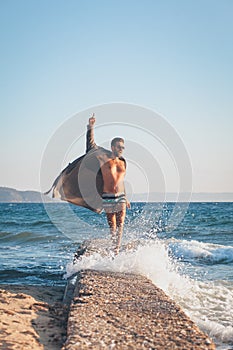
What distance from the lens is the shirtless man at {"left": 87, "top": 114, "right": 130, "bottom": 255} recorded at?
7.64m

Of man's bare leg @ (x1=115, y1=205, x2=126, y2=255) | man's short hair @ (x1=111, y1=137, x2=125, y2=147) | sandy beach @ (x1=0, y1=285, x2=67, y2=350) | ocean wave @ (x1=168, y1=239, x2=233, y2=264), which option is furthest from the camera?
A: ocean wave @ (x1=168, y1=239, x2=233, y2=264)

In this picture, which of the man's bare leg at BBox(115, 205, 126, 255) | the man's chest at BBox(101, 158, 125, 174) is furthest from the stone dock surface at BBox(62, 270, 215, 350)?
the man's chest at BBox(101, 158, 125, 174)

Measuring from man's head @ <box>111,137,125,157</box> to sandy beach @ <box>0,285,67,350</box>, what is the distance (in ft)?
Result: 10.3

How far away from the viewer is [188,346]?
130 inches

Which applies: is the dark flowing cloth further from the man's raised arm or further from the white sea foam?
the white sea foam

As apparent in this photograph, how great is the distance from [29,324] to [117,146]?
397cm

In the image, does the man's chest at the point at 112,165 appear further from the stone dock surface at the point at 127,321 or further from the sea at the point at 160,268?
the stone dock surface at the point at 127,321

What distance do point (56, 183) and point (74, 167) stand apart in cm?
46

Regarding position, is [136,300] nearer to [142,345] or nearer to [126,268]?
[142,345]

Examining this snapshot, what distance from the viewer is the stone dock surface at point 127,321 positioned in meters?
3.34

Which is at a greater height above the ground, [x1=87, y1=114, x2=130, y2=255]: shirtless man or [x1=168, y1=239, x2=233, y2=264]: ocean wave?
[x1=87, y1=114, x2=130, y2=255]: shirtless man

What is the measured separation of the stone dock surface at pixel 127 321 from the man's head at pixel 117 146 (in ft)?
8.58

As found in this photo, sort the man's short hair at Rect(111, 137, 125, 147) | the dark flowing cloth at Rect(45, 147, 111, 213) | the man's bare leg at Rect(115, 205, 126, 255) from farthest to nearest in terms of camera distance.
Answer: the dark flowing cloth at Rect(45, 147, 111, 213) → the man's bare leg at Rect(115, 205, 126, 255) → the man's short hair at Rect(111, 137, 125, 147)

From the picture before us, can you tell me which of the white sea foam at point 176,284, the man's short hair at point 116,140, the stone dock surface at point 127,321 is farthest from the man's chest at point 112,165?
the stone dock surface at point 127,321
